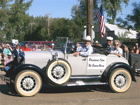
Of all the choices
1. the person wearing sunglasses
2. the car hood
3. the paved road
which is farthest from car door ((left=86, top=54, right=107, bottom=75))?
the car hood

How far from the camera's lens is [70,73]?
7191 millimetres

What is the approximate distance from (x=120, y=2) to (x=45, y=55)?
45.7 meters

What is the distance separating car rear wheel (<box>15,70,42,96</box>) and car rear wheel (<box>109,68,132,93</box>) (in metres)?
2.11

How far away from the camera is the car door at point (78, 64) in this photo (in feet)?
24.4

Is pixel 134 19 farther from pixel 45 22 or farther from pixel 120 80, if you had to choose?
pixel 45 22

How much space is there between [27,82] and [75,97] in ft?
4.43

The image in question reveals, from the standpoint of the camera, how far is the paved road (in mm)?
6676

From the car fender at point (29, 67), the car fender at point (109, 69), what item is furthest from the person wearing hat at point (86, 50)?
the car fender at point (29, 67)

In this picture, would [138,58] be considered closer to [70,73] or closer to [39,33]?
[70,73]

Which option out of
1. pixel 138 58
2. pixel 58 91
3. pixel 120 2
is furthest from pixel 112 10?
pixel 58 91

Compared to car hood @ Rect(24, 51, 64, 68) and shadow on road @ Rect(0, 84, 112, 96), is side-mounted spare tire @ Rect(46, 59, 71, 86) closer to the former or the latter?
car hood @ Rect(24, 51, 64, 68)

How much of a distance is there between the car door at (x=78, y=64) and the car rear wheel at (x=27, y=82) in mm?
989

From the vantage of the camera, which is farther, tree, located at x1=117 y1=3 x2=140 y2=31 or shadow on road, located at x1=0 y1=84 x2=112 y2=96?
tree, located at x1=117 y1=3 x2=140 y2=31

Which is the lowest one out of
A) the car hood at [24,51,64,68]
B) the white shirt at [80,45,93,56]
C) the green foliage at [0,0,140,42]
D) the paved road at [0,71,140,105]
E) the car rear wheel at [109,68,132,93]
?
the paved road at [0,71,140,105]
